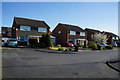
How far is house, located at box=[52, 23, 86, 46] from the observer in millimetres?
36062

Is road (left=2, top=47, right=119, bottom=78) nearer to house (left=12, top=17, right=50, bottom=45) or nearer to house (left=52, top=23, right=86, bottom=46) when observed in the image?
house (left=12, top=17, right=50, bottom=45)

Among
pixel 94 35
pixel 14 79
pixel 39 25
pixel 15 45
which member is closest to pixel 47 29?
pixel 39 25

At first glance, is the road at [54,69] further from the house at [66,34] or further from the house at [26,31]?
the house at [66,34]

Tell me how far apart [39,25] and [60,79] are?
95.8 feet

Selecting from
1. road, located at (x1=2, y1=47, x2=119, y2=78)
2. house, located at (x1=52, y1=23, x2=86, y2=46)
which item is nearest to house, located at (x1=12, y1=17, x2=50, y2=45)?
house, located at (x1=52, y1=23, x2=86, y2=46)

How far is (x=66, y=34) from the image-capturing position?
1400 inches

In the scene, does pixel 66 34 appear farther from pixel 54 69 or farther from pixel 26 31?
pixel 54 69

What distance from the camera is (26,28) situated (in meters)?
29.6

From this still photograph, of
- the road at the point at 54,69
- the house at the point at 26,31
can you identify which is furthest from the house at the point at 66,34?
the road at the point at 54,69

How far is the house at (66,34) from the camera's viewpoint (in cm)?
3606

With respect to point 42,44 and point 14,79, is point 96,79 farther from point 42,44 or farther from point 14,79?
point 42,44

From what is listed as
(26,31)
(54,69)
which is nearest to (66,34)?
(26,31)

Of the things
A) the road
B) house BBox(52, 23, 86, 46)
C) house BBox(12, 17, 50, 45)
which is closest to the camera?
the road

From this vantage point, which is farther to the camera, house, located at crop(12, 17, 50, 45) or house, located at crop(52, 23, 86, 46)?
house, located at crop(52, 23, 86, 46)
